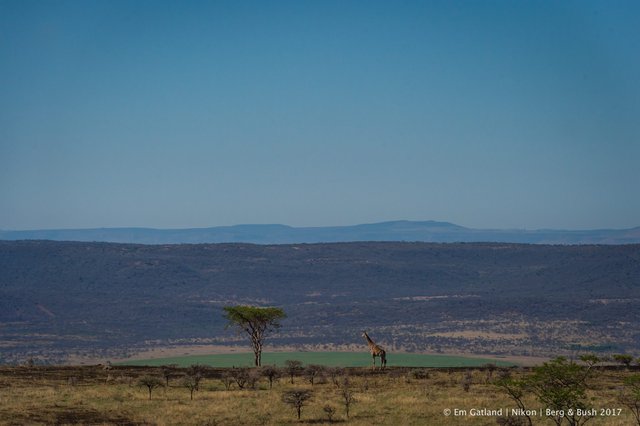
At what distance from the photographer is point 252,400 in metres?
39.8

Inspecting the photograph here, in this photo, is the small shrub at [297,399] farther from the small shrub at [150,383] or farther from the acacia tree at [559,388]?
the acacia tree at [559,388]

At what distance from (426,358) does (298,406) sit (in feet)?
185

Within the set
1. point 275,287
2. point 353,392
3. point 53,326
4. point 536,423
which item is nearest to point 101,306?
point 53,326

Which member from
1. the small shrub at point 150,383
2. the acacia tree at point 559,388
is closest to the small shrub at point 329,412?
the acacia tree at point 559,388

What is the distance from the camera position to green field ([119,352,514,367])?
8456 cm

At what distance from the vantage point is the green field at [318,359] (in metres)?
84.6

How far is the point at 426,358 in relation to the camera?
298 ft

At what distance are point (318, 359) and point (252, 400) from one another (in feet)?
167

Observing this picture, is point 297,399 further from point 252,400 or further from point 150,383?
point 150,383

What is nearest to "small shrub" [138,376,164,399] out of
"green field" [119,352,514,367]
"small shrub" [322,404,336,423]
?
"small shrub" [322,404,336,423]

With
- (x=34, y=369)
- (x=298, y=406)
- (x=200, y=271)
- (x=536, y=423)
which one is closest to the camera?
(x=536, y=423)

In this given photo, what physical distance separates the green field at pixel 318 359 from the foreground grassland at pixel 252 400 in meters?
Answer: 33.7

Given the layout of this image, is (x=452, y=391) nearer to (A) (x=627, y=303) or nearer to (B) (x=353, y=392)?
(B) (x=353, y=392)

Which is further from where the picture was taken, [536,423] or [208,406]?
[208,406]
